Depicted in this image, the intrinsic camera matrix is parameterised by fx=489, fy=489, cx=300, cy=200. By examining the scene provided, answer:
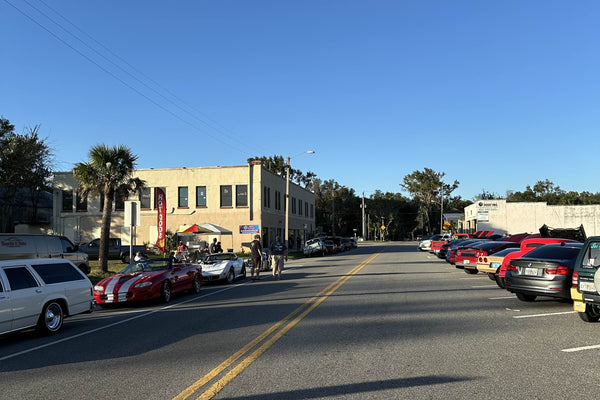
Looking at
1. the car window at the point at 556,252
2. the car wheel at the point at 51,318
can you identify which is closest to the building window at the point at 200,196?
the car wheel at the point at 51,318

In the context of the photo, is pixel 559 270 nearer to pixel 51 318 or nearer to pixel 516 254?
pixel 516 254

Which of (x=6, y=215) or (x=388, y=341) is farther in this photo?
(x=6, y=215)

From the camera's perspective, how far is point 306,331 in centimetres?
870

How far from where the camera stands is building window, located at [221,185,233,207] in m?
44.2

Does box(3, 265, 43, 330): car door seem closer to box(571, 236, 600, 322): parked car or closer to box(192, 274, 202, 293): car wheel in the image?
box(192, 274, 202, 293): car wheel

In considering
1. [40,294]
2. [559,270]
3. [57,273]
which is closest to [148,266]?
[57,273]

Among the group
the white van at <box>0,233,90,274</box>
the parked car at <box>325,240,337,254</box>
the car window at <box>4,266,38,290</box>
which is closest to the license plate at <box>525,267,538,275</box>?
the car window at <box>4,266,38,290</box>

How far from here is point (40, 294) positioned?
9.28m

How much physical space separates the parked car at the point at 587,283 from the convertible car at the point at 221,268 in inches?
504

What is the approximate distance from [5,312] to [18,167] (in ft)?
122

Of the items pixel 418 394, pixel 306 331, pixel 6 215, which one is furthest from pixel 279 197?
pixel 418 394

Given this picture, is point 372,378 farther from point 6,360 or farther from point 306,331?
point 6,360

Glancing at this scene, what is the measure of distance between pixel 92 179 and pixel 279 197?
28096 millimetres

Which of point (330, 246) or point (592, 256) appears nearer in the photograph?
point (592, 256)
